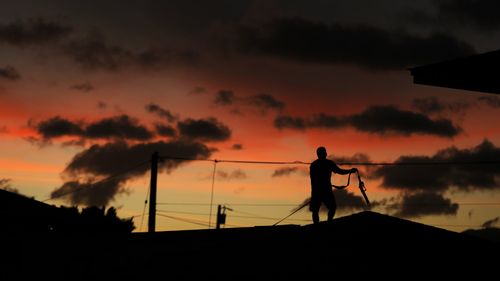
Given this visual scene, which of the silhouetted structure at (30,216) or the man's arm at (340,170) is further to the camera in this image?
Result: the silhouetted structure at (30,216)

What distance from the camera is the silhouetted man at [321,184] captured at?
49.8ft

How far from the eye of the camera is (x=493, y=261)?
38.5 feet

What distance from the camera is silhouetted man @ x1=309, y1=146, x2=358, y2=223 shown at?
15.2 metres

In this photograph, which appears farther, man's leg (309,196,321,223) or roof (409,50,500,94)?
man's leg (309,196,321,223)

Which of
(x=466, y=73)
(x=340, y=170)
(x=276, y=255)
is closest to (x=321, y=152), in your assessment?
(x=340, y=170)

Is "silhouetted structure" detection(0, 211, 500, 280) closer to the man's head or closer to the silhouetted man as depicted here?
the silhouetted man

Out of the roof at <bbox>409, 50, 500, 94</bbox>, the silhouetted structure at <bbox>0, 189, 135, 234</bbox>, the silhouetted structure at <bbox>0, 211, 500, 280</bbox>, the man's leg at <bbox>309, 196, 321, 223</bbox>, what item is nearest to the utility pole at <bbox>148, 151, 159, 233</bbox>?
the silhouetted structure at <bbox>0, 189, 135, 234</bbox>

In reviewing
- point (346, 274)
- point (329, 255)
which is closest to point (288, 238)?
point (329, 255)

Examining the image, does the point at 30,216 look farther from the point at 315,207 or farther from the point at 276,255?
the point at 276,255

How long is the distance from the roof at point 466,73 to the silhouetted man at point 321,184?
12.0 ft

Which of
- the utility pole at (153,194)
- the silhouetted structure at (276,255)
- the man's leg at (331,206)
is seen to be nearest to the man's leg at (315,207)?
the man's leg at (331,206)

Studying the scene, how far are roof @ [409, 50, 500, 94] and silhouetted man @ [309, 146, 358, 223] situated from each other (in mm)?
3651

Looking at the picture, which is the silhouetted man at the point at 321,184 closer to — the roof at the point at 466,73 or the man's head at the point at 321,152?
the man's head at the point at 321,152

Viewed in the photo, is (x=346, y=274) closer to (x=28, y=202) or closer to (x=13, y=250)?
Result: (x=13, y=250)
